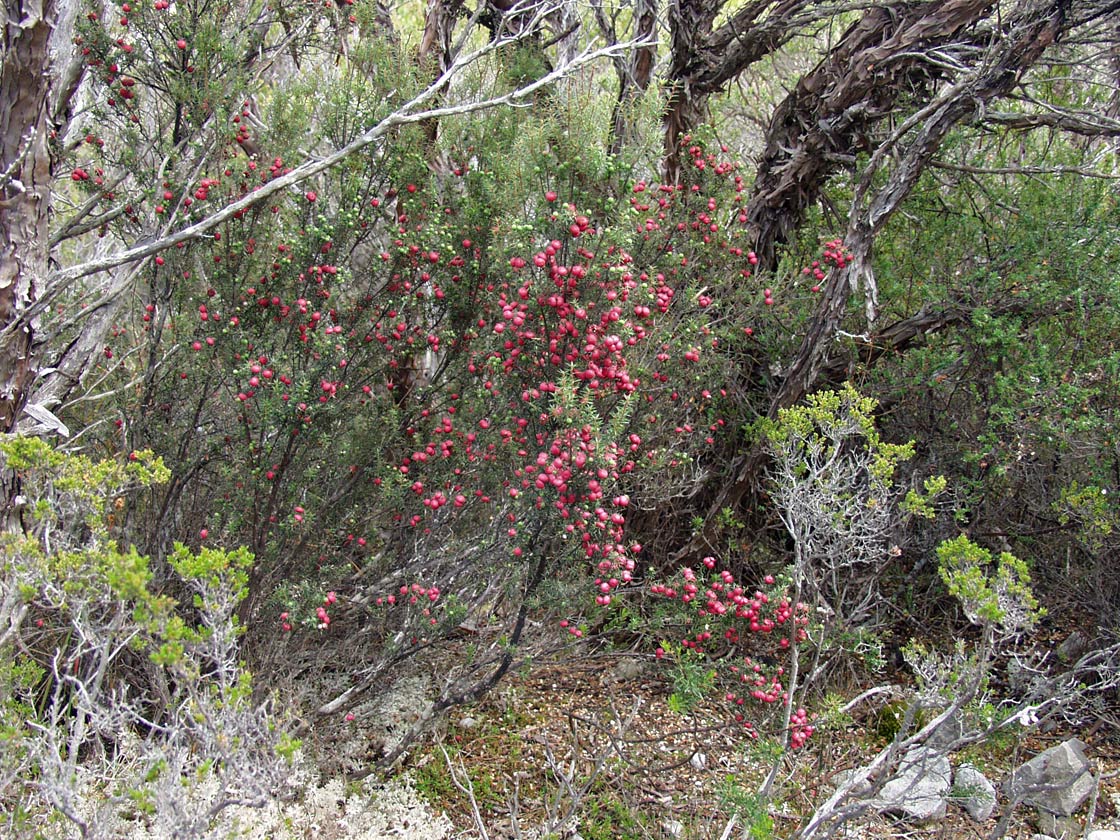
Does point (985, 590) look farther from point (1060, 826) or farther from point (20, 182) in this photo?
point (20, 182)

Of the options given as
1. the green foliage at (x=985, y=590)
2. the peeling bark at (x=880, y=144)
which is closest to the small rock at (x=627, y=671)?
the peeling bark at (x=880, y=144)

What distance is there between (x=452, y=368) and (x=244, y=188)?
108 centimetres

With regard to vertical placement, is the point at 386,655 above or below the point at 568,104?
below

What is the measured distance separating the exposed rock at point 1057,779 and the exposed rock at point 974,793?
0.12 m

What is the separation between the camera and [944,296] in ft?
14.0

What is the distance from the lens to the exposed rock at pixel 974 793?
126 inches

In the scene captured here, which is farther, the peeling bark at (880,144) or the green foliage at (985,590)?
the peeling bark at (880,144)

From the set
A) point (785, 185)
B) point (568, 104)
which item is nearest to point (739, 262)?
point (785, 185)

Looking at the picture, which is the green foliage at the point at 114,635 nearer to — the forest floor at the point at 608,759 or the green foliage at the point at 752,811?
the forest floor at the point at 608,759

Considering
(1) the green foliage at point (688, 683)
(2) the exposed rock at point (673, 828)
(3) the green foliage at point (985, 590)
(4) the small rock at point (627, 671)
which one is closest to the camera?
(3) the green foliage at point (985, 590)

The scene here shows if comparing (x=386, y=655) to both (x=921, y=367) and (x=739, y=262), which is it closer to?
(x=739, y=262)

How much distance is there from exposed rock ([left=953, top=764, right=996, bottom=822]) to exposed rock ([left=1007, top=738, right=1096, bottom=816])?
121 mm

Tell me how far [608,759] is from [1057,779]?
191 cm

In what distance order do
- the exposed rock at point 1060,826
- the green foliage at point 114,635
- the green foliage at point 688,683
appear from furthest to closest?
the exposed rock at point 1060,826 < the green foliage at point 688,683 < the green foliage at point 114,635
